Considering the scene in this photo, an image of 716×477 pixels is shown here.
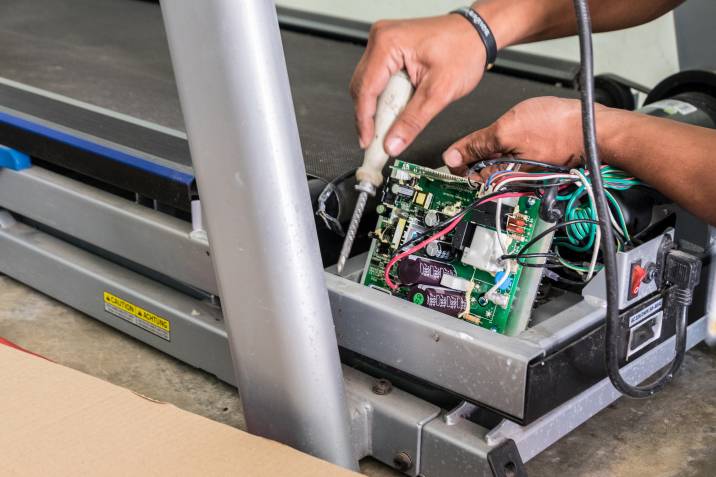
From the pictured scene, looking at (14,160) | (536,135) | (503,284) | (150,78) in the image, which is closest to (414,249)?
(503,284)

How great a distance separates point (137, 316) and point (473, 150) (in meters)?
0.66

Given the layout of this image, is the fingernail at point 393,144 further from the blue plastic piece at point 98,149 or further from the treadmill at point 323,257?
the blue plastic piece at point 98,149

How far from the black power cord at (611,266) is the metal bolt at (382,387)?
1.00ft

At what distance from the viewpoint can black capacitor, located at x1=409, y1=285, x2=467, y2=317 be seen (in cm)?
126

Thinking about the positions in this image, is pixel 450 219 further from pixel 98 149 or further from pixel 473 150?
pixel 98 149

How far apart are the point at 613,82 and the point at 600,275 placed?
1.04 metres

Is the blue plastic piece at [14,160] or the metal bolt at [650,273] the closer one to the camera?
the metal bolt at [650,273]

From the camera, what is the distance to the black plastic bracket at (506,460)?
45.8 inches

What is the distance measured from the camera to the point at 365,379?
4.40ft

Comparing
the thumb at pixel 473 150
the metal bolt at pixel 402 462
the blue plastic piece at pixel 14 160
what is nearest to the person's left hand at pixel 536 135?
the thumb at pixel 473 150

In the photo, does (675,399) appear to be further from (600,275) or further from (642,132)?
(642,132)

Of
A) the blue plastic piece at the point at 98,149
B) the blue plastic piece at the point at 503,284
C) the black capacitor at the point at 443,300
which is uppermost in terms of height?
the blue plastic piece at the point at 98,149

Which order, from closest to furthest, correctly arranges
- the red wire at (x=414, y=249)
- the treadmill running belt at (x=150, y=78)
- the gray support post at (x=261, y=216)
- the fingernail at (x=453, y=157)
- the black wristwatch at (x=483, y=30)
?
the gray support post at (x=261, y=216) < the red wire at (x=414, y=249) < the fingernail at (x=453, y=157) < the black wristwatch at (x=483, y=30) < the treadmill running belt at (x=150, y=78)

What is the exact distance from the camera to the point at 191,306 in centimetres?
153
